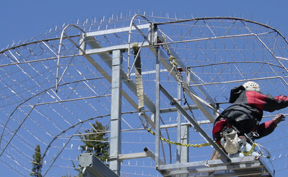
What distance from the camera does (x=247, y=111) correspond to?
19516mm

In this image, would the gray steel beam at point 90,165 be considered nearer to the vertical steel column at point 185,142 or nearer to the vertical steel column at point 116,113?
the vertical steel column at point 116,113

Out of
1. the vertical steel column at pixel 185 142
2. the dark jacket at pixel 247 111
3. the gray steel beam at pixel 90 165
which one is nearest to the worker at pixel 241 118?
the dark jacket at pixel 247 111

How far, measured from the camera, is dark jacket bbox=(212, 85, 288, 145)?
19.5 metres

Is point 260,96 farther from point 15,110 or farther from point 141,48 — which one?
point 15,110

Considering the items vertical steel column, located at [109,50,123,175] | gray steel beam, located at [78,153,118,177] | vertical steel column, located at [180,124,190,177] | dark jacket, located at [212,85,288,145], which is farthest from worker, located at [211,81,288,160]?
vertical steel column, located at [180,124,190,177]

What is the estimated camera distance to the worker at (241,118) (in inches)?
754

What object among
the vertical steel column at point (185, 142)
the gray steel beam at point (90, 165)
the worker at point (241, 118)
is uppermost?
the vertical steel column at point (185, 142)

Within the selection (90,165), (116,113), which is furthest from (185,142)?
(90,165)

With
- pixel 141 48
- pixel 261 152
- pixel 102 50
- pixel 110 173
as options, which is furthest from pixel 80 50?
pixel 261 152

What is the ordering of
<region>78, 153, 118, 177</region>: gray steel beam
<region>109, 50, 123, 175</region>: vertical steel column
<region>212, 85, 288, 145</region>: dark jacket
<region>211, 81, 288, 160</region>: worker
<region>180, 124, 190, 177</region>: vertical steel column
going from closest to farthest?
1. <region>78, 153, 118, 177</region>: gray steel beam
2. <region>211, 81, 288, 160</region>: worker
3. <region>212, 85, 288, 145</region>: dark jacket
4. <region>109, 50, 123, 175</region>: vertical steel column
5. <region>180, 124, 190, 177</region>: vertical steel column

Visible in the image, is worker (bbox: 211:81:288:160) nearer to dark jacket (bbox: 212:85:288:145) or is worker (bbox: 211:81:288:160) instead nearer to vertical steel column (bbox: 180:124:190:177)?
dark jacket (bbox: 212:85:288:145)

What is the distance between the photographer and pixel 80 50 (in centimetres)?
2291

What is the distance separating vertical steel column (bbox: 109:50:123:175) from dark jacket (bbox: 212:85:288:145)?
10.5 ft

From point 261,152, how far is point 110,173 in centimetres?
422
